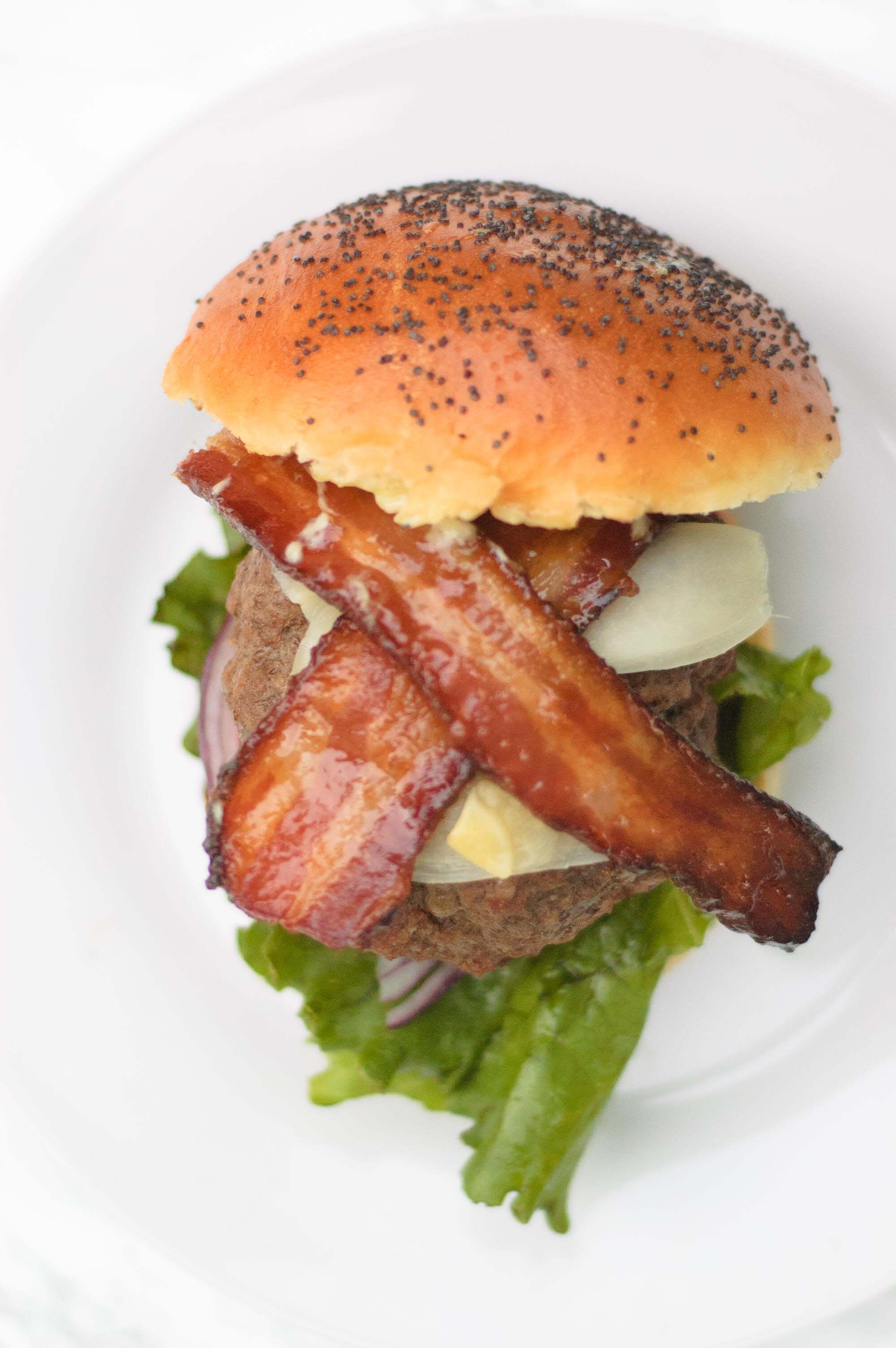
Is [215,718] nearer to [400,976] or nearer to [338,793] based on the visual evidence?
[400,976]

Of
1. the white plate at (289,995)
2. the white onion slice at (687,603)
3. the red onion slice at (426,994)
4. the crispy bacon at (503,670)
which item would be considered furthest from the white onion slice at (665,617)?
the red onion slice at (426,994)

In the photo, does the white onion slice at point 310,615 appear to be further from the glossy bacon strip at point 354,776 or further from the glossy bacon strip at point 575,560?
the glossy bacon strip at point 575,560

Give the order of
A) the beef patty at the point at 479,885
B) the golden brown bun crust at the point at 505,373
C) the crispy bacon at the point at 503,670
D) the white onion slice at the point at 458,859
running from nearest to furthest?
the golden brown bun crust at the point at 505,373, the crispy bacon at the point at 503,670, the white onion slice at the point at 458,859, the beef patty at the point at 479,885

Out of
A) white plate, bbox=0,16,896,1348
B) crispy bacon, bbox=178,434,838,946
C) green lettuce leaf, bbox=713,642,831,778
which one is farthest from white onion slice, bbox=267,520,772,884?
white plate, bbox=0,16,896,1348

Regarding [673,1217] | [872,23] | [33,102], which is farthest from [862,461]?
[33,102]

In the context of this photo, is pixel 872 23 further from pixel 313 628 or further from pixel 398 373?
pixel 313 628

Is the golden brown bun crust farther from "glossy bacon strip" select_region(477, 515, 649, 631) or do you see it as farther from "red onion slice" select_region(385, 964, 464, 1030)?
"red onion slice" select_region(385, 964, 464, 1030)
